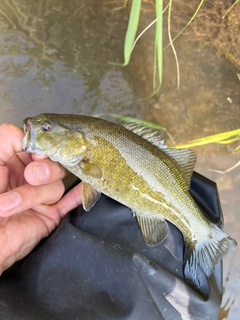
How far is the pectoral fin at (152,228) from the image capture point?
1778mm

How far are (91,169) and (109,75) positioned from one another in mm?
1372

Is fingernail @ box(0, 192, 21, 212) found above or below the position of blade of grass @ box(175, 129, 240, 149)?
below

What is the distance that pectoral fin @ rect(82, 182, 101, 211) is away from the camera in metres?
1.75

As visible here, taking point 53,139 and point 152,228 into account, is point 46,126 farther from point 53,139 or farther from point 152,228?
point 152,228

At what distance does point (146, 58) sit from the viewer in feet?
9.66

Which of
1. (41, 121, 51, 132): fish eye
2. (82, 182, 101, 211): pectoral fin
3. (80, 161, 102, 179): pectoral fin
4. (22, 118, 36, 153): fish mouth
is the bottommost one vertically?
(82, 182, 101, 211): pectoral fin

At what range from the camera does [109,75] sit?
2.87m

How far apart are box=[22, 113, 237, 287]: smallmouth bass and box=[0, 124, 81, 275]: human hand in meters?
0.09

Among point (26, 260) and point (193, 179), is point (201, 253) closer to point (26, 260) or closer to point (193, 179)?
point (193, 179)

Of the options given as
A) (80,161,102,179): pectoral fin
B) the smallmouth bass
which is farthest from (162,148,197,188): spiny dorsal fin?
(80,161,102,179): pectoral fin

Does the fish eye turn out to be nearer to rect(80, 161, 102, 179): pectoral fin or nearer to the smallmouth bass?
the smallmouth bass

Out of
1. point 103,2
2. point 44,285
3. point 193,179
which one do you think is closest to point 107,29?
point 103,2

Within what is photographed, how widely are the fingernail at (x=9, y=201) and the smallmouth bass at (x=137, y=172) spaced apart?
0.23 metres

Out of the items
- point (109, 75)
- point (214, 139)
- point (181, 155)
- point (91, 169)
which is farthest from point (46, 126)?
point (109, 75)
